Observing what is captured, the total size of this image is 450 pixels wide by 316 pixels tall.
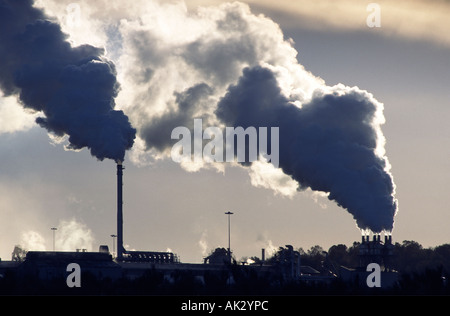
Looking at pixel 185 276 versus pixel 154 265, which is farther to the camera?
pixel 154 265

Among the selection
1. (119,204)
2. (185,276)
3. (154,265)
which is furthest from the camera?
(119,204)

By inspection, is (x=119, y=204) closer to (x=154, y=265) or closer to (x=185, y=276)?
(x=154, y=265)

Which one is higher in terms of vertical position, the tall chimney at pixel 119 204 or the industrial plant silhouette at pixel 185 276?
the tall chimney at pixel 119 204

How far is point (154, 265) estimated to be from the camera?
549 feet

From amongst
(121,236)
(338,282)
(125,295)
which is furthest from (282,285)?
(121,236)

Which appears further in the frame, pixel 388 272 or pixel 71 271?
pixel 388 272

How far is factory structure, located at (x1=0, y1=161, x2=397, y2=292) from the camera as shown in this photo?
152m

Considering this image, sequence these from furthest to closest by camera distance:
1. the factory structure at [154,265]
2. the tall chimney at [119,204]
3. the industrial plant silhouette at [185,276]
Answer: the tall chimney at [119,204], the factory structure at [154,265], the industrial plant silhouette at [185,276]

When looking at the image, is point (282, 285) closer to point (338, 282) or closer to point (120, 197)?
point (338, 282)

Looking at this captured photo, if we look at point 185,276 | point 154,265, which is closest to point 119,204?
point 154,265

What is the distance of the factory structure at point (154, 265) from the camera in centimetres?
15200

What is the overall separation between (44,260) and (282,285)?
132 ft
